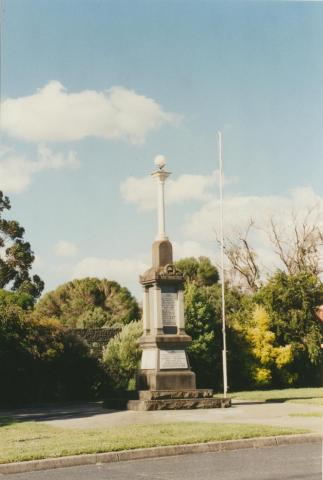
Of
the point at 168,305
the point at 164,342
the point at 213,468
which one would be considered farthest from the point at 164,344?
the point at 213,468

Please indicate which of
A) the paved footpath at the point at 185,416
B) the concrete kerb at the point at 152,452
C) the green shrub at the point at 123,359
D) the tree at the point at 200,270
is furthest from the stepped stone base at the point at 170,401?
the tree at the point at 200,270

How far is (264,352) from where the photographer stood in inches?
1224

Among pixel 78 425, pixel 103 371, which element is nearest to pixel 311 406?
pixel 78 425

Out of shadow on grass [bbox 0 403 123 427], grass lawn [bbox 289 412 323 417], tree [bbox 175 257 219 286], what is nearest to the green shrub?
shadow on grass [bbox 0 403 123 427]

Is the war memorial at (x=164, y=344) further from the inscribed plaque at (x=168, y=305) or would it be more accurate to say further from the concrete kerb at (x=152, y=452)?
the concrete kerb at (x=152, y=452)

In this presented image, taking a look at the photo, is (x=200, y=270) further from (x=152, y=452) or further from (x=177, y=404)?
(x=152, y=452)

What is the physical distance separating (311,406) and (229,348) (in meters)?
11.3

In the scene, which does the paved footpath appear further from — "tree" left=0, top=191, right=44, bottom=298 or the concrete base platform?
"tree" left=0, top=191, right=44, bottom=298

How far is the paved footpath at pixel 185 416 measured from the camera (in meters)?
15.1

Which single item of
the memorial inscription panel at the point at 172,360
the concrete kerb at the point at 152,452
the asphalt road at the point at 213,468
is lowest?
the asphalt road at the point at 213,468

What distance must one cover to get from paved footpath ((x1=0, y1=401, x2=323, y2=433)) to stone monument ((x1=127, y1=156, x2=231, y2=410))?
722 mm

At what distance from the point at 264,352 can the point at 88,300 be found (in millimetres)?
31841

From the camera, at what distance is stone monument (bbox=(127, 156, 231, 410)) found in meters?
19.2

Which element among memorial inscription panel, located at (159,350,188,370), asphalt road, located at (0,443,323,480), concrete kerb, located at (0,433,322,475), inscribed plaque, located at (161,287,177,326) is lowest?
asphalt road, located at (0,443,323,480)
